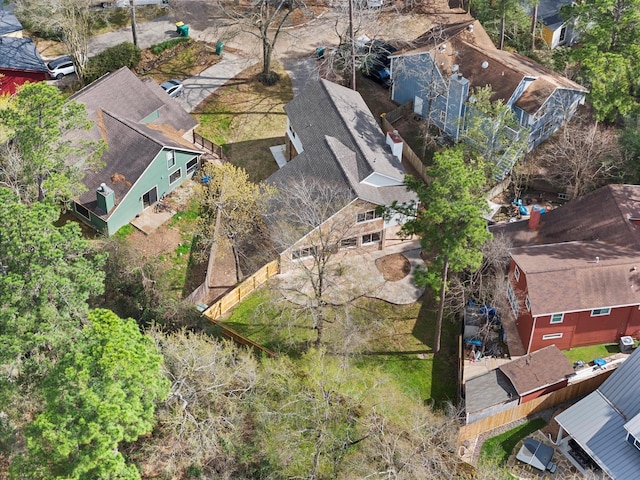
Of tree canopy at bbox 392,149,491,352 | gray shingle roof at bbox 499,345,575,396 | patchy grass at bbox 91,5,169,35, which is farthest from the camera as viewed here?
patchy grass at bbox 91,5,169,35

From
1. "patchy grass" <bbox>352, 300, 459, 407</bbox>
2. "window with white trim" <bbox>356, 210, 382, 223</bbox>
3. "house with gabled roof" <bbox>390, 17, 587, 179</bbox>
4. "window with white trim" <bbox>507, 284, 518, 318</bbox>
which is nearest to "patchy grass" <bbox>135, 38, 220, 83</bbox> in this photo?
"house with gabled roof" <bbox>390, 17, 587, 179</bbox>

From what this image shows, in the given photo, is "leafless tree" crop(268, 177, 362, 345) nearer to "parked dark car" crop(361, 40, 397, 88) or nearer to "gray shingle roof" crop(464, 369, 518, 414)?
"gray shingle roof" crop(464, 369, 518, 414)

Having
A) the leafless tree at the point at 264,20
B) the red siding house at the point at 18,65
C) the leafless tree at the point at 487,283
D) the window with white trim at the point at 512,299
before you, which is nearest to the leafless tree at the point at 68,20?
the red siding house at the point at 18,65

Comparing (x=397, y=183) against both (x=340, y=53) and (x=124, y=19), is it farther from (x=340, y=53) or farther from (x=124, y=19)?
(x=124, y=19)

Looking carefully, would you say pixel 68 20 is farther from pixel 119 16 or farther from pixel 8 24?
pixel 119 16

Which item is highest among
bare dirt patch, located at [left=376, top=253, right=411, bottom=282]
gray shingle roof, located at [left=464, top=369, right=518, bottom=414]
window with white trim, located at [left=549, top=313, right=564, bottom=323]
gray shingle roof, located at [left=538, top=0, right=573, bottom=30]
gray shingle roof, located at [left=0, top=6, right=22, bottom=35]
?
gray shingle roof, located at [left=0, top=6, right=22, bottom=35]

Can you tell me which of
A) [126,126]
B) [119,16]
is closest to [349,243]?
[126,126]

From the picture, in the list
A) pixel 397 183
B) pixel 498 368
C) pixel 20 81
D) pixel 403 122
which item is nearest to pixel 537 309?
pixel 498 368

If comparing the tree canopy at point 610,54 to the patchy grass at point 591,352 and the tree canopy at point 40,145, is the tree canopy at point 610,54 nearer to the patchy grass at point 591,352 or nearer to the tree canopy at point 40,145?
the patchy grass at point 591,352
